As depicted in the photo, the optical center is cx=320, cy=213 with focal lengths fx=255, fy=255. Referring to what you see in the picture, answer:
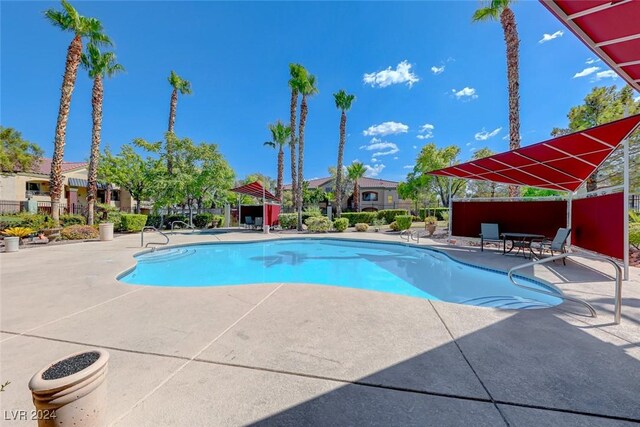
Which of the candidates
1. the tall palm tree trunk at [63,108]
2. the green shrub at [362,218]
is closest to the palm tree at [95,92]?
the tall palm tree trunk at [63,108]

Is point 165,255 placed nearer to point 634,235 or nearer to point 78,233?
point 78,233

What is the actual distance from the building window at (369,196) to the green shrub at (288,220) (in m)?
24.8

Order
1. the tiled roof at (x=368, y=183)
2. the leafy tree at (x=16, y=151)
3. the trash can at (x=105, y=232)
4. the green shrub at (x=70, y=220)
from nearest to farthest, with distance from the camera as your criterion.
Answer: the trash can at (x=105, y=232) → the green shrub at (x=70, y=220) → the leafy tree at (x=16, y=151) → the tiled roof at (x=368, y=183)

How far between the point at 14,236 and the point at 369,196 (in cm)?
3777

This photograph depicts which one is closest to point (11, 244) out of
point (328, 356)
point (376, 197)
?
point (328, 356)

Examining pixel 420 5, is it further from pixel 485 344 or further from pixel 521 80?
pixel 485 344

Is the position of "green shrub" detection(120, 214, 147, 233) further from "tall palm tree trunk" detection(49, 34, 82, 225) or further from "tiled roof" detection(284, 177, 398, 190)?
"tiled roof" detection(284, 177, 398, 190)

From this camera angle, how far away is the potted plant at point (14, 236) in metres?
8.77

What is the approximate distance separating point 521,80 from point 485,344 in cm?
1361

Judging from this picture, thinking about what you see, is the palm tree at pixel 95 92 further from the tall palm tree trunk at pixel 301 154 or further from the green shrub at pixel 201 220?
the tall palm tree trunk at pixel 301 154

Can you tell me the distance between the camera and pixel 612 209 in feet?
20.9

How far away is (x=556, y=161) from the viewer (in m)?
6.73

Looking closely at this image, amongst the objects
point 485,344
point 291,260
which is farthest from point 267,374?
point 291,260

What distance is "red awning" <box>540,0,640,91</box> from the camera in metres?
2.63
